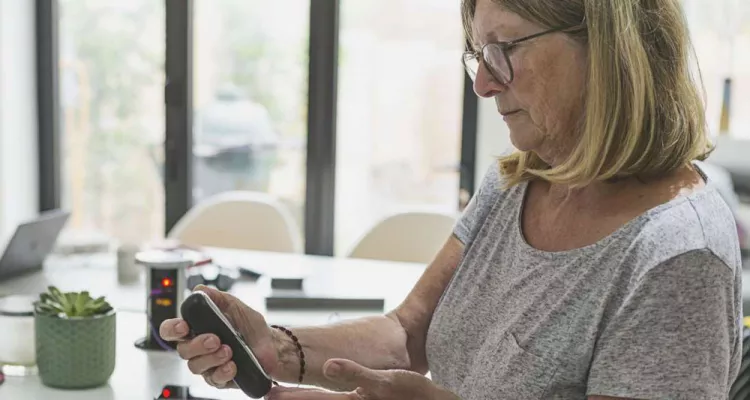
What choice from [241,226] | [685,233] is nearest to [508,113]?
[685,233]

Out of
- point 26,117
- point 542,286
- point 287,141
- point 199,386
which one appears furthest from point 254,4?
point 542,286

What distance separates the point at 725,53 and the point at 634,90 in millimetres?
3003

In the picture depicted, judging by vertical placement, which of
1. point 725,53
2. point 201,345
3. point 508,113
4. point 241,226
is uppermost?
point 725,53

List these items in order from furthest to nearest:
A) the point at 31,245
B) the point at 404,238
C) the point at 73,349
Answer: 1. the point at 404,238
2. the point at 31,245
3. the point at 73,349

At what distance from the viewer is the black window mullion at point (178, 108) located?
3.88 meters

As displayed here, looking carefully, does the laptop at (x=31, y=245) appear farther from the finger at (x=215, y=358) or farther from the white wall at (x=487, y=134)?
the white wall at (x=487, y=134)

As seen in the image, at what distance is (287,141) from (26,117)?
125 cm

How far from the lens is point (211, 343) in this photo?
1.22 meters

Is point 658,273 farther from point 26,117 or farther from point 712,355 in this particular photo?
point 26,117

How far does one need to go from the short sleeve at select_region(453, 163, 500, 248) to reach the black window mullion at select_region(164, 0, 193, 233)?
267cm

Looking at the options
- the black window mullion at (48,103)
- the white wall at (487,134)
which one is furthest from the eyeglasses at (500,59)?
the black window mullion at (48,103)

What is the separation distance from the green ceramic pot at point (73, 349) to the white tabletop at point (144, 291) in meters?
0.02

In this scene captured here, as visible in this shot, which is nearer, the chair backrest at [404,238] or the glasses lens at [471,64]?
the glasses lens at [471,64]

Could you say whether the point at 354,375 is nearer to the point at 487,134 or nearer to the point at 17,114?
the point at 487,134
